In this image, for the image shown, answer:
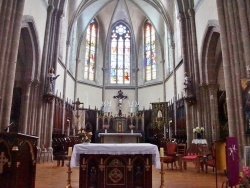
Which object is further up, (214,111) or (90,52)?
(90,52)

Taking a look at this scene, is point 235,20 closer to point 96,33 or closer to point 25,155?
point 25,155

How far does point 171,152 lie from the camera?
986 centimetres

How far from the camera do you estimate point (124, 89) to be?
2355 cm

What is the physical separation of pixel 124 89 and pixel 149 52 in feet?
15.0

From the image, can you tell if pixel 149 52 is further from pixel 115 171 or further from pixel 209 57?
pixel 115 171

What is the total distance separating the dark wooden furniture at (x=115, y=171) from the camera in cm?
543

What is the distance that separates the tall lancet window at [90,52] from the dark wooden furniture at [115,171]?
17785 mm

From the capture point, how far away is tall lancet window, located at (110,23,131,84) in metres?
24.1

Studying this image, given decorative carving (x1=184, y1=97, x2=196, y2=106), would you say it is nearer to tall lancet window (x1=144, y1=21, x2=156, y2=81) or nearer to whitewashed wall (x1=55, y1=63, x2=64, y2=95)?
whitewashed wall (x1=55, y1=63, x2=64, y2=95)

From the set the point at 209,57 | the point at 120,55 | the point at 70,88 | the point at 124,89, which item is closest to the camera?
the point at 209,57

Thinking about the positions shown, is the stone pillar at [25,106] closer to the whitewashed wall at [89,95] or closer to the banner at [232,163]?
the whitewashed wall at [89,95]

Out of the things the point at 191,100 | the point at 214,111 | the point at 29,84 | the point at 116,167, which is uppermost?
the point at 29,84

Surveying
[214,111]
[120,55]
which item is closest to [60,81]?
[120,55]

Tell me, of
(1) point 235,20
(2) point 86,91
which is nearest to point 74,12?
(2) point 86,91
